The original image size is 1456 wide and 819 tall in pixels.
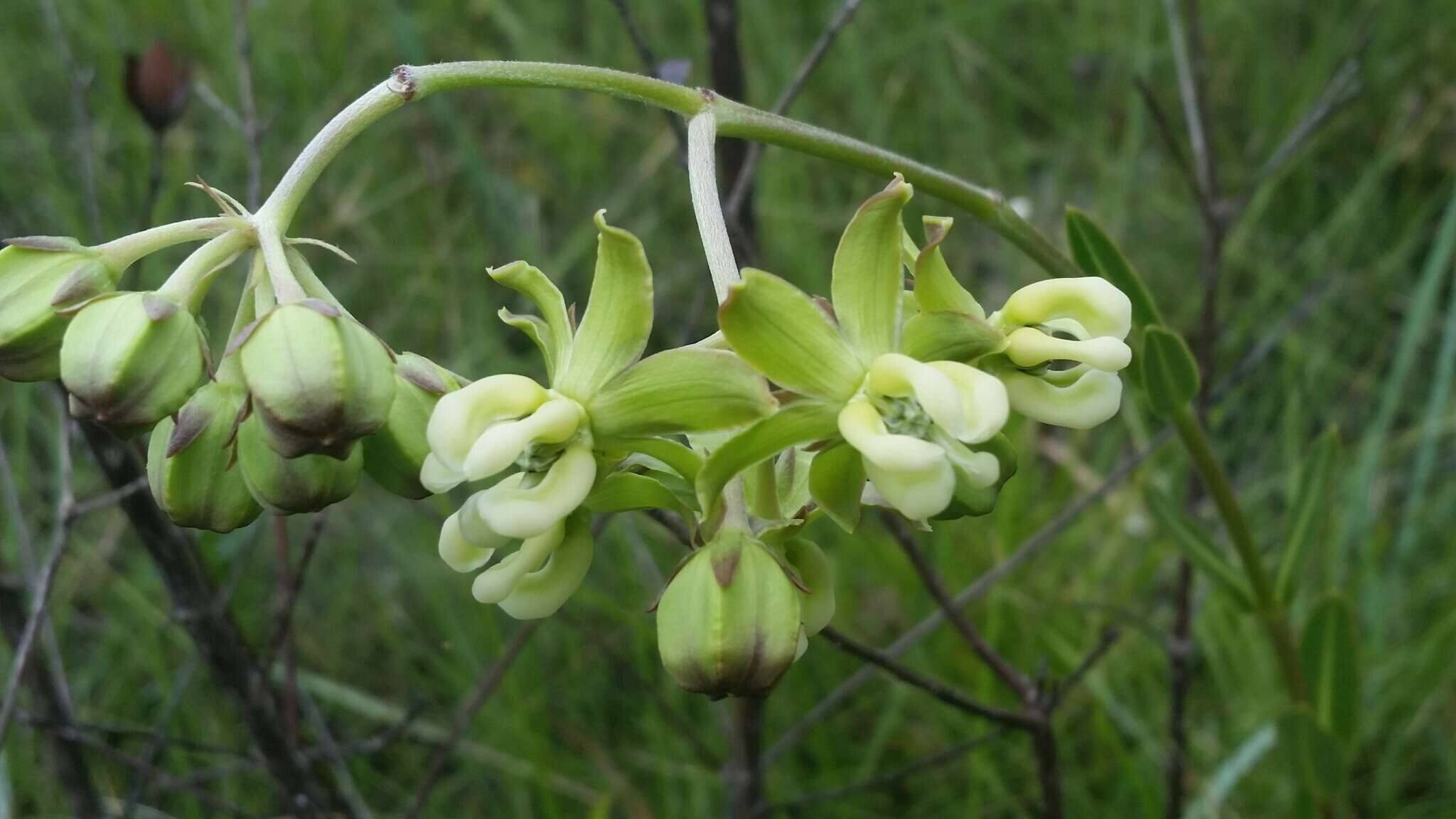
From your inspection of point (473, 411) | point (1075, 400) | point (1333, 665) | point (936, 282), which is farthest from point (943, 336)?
point (1333, 665)

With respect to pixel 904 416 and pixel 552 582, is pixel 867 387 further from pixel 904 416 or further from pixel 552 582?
pixel 552 582

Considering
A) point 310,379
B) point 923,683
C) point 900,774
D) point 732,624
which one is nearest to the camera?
point 310,379

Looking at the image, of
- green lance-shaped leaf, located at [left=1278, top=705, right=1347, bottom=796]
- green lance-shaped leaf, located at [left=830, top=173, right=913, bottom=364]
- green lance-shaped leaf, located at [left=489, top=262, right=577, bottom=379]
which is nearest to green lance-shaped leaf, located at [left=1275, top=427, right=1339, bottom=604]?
green lance-shaped leaf, located at [left=1278, top=705, right=1347, bottom=796]

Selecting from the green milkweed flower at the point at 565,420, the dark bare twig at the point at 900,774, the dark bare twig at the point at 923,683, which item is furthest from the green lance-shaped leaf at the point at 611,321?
the dark bare twig at the point at 900,774

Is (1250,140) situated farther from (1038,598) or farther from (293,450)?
(293,450)

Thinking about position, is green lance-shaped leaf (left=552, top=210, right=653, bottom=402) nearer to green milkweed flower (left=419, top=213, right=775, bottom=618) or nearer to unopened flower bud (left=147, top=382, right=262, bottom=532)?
green milkweed flower (left=419, top=213, right=775, bottom=618)

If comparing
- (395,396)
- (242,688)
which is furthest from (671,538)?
(395,396)
